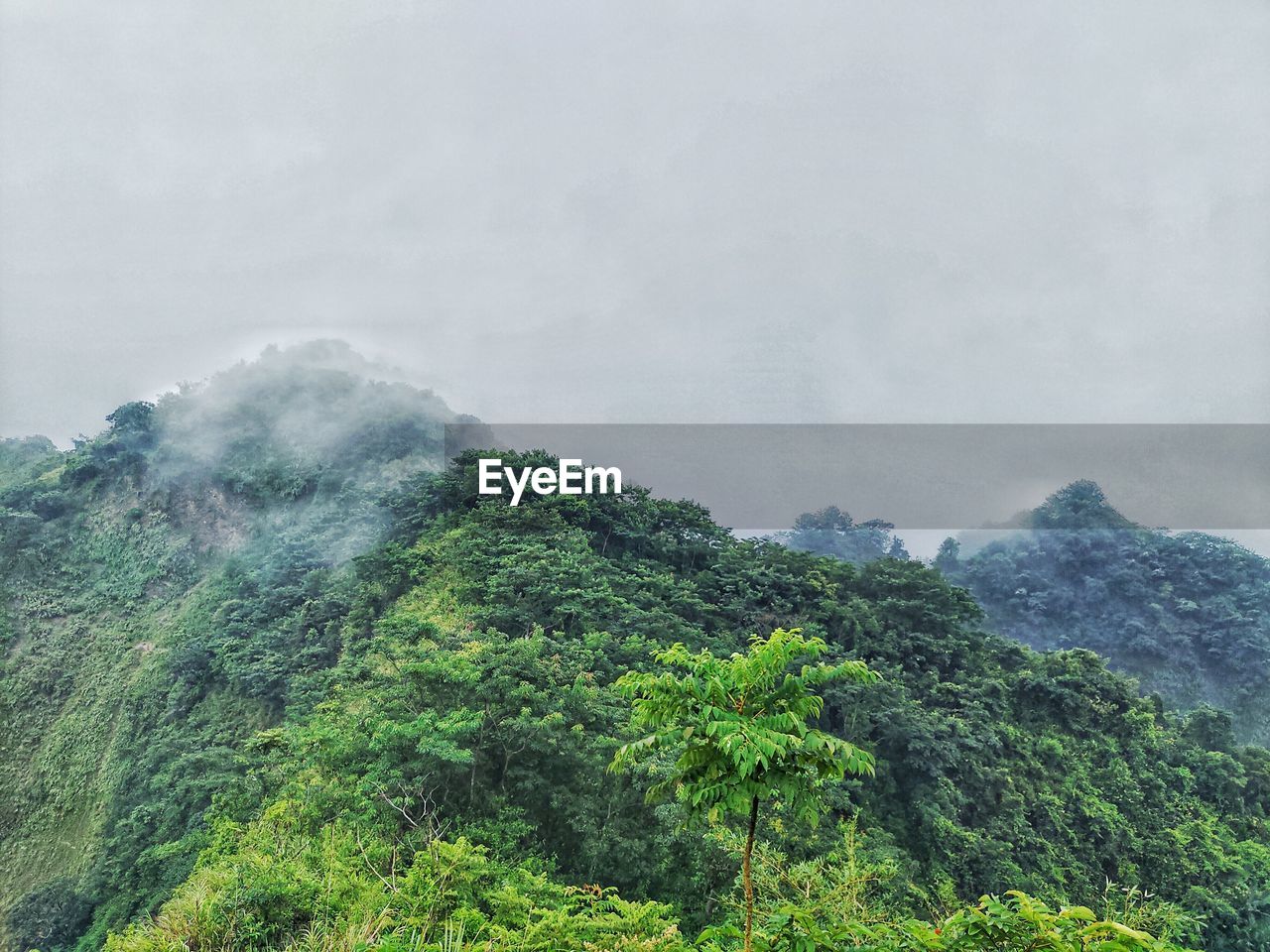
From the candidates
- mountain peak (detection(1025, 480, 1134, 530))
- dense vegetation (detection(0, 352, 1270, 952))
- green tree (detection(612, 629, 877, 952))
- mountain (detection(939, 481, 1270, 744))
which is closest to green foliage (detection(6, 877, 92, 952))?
dense vegetation (detection(0, 352, 1270, 952))

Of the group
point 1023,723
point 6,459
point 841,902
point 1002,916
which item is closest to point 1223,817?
point 1023,723

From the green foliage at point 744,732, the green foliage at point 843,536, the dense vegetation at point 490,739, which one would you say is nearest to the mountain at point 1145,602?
the green foliage at point 843,536

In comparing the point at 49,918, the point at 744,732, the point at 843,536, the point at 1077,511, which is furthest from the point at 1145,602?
the point at 49,918

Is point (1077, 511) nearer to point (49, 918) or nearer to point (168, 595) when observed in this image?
point (168, 595)

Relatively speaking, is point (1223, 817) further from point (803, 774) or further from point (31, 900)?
point (31, 900)

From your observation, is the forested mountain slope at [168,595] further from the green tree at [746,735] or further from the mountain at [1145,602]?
the mountain at [1145,602]

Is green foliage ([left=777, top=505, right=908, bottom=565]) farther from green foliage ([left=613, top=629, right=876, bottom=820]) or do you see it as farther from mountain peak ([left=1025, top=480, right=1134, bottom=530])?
green foliage ([left=613, top=629, right=876, bottom=820])
